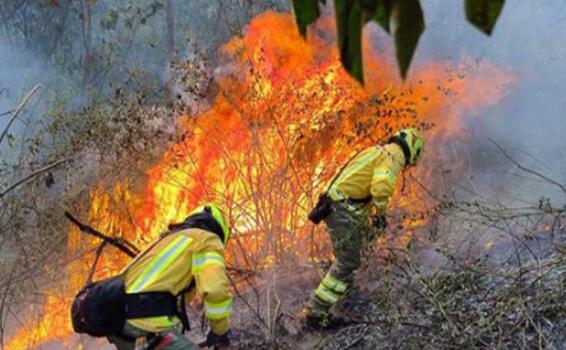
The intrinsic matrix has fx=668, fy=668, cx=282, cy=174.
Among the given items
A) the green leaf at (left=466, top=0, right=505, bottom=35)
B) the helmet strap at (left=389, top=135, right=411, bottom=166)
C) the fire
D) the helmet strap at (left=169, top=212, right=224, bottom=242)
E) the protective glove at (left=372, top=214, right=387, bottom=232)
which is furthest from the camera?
the fire

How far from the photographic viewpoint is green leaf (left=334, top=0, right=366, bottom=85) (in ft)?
2.83

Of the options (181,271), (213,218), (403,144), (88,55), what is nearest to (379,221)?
(403,144)

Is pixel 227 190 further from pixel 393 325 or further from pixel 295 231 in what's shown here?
pixel 393 325

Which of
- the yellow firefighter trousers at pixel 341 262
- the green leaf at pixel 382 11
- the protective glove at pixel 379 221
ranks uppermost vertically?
the green leaf at pixel 382 11

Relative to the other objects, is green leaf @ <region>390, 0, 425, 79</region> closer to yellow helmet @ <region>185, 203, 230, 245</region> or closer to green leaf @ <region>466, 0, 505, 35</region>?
green leaf @ <region>466, 0, 505, 35</region>

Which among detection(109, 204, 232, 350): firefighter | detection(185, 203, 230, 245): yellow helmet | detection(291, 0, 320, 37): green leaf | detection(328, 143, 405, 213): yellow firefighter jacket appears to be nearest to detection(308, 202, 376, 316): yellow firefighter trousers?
detection(328, 143, 405, 213): yellow firefighter jacket

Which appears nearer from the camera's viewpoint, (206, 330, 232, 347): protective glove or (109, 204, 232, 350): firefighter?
(109, 204, 232, 350): firefighter

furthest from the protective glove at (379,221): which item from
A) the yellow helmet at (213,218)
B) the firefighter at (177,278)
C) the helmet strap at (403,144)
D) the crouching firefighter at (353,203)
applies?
the firefighter at (177,278)

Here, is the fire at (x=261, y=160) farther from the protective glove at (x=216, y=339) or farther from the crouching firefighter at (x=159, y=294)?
the crouching firefighter at (x=159, y=294)

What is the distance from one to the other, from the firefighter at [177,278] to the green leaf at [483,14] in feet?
12.0

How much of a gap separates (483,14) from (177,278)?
3.77 meters

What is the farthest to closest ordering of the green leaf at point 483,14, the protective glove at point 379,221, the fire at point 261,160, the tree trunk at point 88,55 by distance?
1. the tree trunk at point 88,55
2. the fire at point 261,160
3. the protective glove at point 379,221
4. the green leaf at point 483,14

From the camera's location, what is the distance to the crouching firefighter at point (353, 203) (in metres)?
5.70

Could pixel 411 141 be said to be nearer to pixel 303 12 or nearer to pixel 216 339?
pixel 216 339
